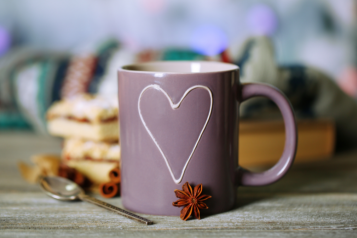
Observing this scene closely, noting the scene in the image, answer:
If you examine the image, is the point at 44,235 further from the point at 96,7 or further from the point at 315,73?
the point at 96,7

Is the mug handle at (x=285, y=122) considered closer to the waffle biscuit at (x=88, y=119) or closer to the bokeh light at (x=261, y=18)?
the waffle biscuit at (x=88, y=119)

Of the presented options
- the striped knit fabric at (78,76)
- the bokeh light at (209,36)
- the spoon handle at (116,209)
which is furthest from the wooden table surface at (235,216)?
the bokeh light at (209,36)

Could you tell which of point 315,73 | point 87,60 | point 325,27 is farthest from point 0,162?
point 325,27

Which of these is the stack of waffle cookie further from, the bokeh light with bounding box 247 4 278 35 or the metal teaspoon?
the bokeh light with bounding box 247 4 278 35

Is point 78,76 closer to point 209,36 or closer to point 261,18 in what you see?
point 209,36

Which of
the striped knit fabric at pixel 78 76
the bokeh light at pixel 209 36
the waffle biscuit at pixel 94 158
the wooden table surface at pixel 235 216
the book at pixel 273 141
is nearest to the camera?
the wooden table surface at pixel 235 216

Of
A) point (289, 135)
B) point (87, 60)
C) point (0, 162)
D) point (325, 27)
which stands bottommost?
point (0, 162)

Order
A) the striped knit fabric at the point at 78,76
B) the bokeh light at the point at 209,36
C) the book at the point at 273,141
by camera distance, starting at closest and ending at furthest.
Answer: the book at the point at 273,141 < the striped knit fabric at the point at 78,76 < the bokeh light at the point at 209,36

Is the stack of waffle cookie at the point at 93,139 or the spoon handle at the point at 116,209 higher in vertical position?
the stack of waffle cookie at the point at 93,139
